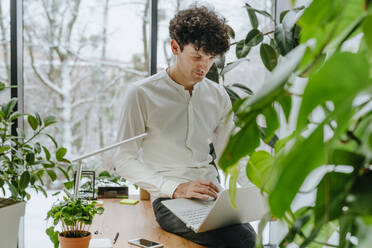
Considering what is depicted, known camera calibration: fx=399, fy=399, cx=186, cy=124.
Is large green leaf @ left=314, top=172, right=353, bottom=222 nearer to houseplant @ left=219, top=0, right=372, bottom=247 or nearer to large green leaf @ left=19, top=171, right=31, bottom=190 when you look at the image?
houseplant @ left=219, top=0, right=372, bottom=247

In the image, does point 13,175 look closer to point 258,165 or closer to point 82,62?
point 258,165

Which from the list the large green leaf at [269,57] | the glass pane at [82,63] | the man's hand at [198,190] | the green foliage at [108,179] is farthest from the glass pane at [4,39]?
the large green leaf at [269,57]

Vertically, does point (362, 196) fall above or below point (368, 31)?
below

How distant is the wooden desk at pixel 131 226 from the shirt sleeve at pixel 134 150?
153mm

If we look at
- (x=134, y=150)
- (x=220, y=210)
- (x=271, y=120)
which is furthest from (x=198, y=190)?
(x=271, y=120)

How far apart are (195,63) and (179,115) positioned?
33cm

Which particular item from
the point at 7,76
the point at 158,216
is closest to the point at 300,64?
the point at 158,216

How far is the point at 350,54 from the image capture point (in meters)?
0.27

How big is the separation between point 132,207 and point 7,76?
5.96ft

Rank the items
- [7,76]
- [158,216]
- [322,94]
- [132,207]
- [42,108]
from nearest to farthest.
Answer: [322,94] → [158,216] → [132,207] → [7,76] → [42,108]

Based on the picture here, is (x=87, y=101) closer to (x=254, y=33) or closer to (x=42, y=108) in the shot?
A: (x=42, y=108)

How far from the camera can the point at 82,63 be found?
3.55 metres

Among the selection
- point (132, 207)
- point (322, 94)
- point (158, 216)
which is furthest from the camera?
point (132, 207)

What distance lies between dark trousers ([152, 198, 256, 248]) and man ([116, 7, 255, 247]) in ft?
0.66
